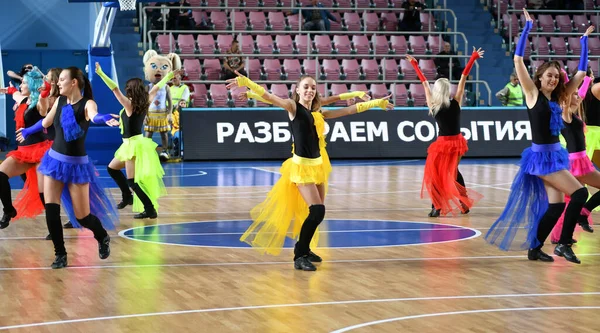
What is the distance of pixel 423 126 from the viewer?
22188 mm

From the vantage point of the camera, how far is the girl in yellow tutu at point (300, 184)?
29.0 feet

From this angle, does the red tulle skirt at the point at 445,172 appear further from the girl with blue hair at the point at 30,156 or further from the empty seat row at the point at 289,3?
the empty seat row at the point at 289,3

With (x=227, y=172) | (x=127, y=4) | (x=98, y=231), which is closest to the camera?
(x=98, y=231)

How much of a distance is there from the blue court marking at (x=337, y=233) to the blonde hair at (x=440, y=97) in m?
1.63

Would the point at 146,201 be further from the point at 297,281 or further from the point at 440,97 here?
the point at 297,281

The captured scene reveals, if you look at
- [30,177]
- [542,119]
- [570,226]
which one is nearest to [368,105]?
[542,119]

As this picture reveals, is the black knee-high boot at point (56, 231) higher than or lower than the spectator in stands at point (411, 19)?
lower

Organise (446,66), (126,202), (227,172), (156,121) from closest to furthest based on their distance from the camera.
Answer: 1. (126,202)
2. (156,121)
3. (227,172)
4. (446,66)

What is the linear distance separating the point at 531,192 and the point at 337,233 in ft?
8.26

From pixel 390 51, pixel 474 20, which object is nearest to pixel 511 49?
pixel 474 20

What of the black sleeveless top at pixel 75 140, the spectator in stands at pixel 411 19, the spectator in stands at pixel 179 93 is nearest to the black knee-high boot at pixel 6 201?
the black sleeveless top at pixel 75 140

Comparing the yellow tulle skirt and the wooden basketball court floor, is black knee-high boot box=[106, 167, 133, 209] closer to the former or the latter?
the wooden basketball court floor

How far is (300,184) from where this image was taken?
8.99 m

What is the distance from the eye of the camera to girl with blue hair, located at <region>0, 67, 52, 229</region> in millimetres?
10914
